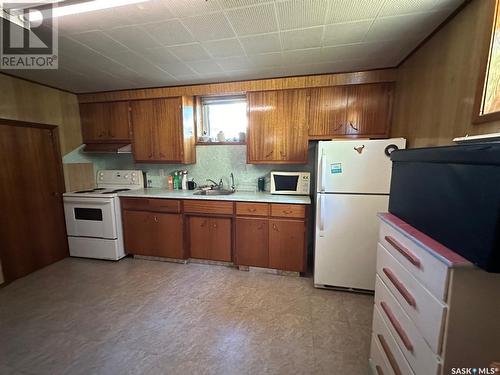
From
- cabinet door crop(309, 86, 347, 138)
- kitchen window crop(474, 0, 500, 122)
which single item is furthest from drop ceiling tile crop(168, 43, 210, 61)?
kitchen window crop(474, 0, 500, 122)

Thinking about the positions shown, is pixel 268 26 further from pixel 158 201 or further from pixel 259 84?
pixel 158 201

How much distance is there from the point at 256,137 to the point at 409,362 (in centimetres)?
242

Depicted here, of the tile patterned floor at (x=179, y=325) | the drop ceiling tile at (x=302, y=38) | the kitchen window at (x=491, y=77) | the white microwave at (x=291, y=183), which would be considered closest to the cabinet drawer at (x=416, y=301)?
the tile patterned floor at (x=179, y=325)

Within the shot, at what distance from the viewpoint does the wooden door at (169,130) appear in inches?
118

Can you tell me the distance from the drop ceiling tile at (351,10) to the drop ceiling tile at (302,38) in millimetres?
150

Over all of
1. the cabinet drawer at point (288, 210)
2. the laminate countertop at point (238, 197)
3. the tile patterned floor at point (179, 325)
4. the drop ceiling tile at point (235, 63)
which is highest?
the drop ceiling tile at point (235, 63)

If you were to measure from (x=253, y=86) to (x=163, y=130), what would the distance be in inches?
55.1

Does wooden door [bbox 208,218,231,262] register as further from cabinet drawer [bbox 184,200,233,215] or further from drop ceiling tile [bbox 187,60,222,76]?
drop ceiling tile [bbox 187,60,222,76]

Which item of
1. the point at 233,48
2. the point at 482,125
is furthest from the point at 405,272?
the point at 233,48

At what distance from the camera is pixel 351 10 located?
1461mm

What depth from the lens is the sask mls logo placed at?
1.44 m

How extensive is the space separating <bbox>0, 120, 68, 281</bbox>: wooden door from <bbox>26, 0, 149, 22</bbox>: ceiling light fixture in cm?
176

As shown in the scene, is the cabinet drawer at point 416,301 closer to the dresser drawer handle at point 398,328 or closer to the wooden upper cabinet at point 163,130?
the dresser drawer handle at point 398,328

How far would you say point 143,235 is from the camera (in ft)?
9.86
